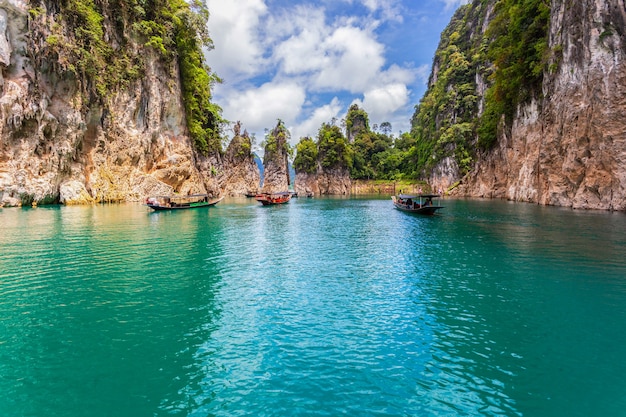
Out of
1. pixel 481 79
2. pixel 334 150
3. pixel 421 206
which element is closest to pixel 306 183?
pixel 334 150

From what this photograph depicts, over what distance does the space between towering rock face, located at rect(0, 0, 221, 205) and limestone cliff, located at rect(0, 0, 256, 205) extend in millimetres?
105

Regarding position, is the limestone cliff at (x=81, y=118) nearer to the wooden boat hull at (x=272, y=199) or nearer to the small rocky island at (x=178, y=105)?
the small rocky island at (x=178, y=105)

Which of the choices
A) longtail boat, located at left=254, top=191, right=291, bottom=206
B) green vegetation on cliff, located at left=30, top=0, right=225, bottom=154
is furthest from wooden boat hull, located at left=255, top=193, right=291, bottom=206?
green vegetation on cliff, located at left=30, top=0, right=225, bottom=154

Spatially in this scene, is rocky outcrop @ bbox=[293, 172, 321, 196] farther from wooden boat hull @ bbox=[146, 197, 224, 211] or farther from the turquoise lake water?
the turquoise lake water

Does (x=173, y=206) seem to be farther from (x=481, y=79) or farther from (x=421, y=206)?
(x=481, y=79)

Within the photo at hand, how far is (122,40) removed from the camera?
160ft

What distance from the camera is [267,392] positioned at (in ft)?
20.6

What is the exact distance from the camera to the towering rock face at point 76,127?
122 ft

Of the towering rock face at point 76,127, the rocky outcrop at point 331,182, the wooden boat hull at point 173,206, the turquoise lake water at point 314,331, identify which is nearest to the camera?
the turquoise lake water at point 314,331

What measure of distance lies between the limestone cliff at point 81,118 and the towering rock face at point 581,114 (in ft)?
168

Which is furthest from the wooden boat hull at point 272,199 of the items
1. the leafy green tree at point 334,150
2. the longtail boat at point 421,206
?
the leafy green tree at point 334,150

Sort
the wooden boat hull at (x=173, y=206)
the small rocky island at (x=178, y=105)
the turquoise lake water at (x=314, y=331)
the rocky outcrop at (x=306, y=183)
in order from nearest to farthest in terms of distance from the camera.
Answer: the turquoise lake water at (x=314, y=331), the small rocky island at (x=178, y=105), the wooden boat hull at (x=173, y=206), the rocky outcrop at (x=306, y=183)

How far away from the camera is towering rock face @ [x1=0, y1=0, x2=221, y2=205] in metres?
37.2

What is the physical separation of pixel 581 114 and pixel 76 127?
56062mm
